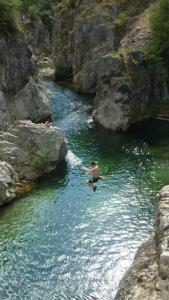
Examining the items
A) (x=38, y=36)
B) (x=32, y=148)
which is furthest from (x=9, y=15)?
(x=38, y=36)

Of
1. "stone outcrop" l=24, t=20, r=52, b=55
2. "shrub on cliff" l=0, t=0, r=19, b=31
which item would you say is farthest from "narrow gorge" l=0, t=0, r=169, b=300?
"stone outcrop" l=24, t=20, r=52, b=55

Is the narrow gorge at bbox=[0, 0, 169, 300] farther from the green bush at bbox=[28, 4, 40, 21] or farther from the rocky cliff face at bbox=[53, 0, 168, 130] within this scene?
the green bush at bbox=[28, 4, 40, 21]

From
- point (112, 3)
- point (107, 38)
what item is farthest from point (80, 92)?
point (112, 3)

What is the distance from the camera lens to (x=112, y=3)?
99438 mm

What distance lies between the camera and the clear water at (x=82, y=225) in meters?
33.8

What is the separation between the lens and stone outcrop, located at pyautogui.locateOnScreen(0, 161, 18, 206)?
46156 millimetres

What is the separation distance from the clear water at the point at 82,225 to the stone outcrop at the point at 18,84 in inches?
407

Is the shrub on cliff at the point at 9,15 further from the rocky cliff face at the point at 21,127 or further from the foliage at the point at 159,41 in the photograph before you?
the foliage at the point at 159,41

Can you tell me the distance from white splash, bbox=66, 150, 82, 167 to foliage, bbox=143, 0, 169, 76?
25.4m

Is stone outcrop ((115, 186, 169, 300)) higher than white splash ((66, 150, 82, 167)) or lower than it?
higher

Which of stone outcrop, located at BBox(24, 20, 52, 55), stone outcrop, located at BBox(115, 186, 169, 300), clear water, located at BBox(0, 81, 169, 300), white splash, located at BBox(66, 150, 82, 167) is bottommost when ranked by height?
stone outcrop, located at BBox(24, 20, 52, 55)

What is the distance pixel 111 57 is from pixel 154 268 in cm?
5938

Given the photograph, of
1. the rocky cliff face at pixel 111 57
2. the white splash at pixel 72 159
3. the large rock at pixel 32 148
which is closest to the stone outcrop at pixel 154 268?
the large rock at pixel 32 148

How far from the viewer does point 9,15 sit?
2653 inches
